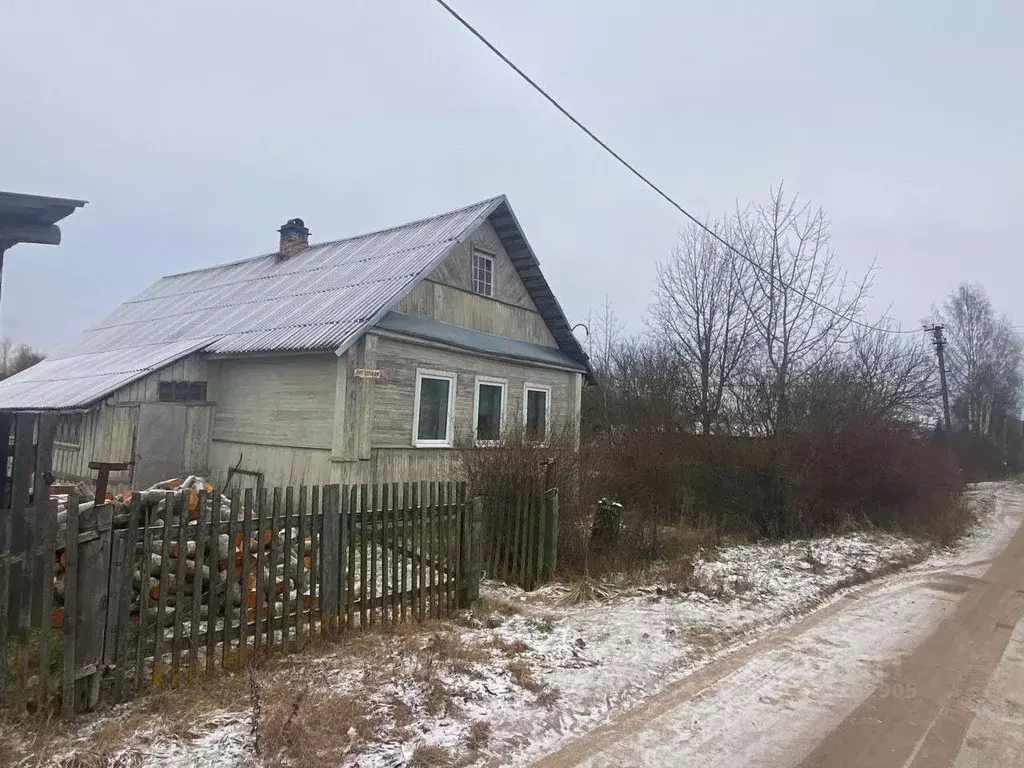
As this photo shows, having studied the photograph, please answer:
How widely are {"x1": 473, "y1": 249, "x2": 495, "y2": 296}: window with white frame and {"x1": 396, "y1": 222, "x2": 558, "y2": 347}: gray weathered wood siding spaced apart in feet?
0.36

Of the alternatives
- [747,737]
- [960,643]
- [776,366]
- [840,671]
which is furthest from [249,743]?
[776,366]

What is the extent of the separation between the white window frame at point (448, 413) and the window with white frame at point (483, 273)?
2.32 m

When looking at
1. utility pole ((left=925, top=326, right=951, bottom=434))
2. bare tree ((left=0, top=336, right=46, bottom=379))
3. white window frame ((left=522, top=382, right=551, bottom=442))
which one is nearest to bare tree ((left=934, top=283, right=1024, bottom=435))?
utility pole ((left=925, top=326, right=951, bottom=434))

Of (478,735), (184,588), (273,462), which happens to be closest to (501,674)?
(478,735)

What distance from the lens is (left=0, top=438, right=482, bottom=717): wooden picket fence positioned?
385 cm

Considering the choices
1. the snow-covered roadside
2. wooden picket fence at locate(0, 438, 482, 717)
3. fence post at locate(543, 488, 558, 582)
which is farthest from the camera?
fence post at locate(543, 488, 558, 582)

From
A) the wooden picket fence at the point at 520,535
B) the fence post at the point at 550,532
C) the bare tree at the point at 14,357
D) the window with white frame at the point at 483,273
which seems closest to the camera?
the wooden picket fence at the point at 520,535

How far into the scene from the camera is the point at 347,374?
10.6 metres

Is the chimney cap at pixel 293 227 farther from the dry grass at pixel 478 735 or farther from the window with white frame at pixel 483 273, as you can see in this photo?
the dry grass at pixel 478 735

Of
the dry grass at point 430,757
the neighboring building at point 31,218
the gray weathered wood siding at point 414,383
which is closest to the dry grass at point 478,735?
the dry grass at point 430,757

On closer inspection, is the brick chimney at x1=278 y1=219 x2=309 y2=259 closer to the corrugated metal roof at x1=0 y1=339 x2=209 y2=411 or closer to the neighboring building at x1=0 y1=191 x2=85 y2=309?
the corrugated metal roof at x1=0 y1=339 x2=209 y2=411

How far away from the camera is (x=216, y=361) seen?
12883 millimetres

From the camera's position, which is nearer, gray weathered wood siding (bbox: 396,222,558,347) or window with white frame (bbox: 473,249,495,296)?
gray weathered wood siding (bbox: 396,222,558,347)

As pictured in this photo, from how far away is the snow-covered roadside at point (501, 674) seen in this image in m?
3.70
